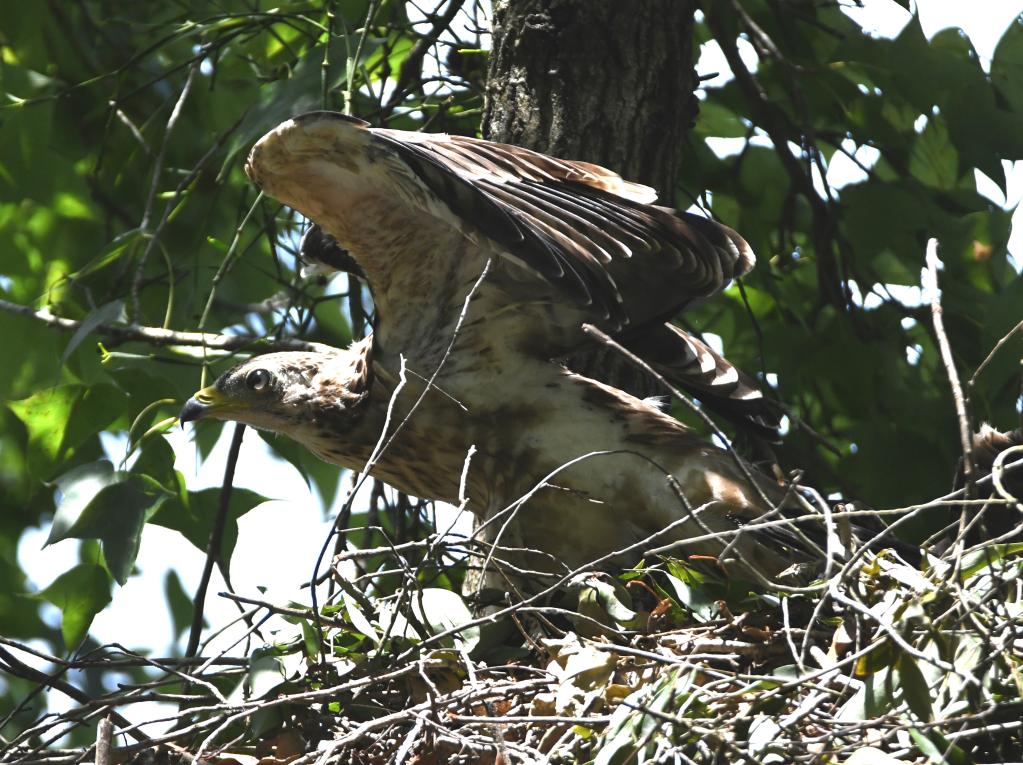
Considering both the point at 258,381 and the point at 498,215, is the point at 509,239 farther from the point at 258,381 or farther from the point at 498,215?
the point at 258,381

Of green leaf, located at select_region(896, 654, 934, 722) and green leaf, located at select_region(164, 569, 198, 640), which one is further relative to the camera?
green leaf, located at select_region(164, 569, 198, 640)

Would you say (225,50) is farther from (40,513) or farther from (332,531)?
A: (332,531)

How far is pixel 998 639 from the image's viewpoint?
174cm

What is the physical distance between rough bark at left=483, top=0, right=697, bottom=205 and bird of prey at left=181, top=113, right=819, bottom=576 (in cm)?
28

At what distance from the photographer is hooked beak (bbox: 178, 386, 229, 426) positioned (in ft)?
9.84

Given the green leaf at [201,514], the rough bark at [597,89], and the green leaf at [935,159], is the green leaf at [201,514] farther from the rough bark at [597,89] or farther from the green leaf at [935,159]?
the green leaf at [935,159]

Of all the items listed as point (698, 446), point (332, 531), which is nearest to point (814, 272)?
point (698, 446)

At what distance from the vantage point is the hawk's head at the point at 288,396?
301cm

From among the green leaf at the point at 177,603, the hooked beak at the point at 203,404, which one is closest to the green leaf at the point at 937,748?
the hooked beak at the point at 203,404

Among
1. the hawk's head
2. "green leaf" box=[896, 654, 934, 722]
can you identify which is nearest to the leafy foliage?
"green leaf" box=[896, 654, 934, 722]

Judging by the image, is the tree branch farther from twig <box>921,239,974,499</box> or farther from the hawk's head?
twig <box>921,239,974,499</box>

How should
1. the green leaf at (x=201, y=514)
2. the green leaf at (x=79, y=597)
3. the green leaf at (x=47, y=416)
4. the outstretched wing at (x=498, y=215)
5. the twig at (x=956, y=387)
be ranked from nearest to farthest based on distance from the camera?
the twig at (x=956, y=387), the outstretched wing at (x=498, y=215), the green leaf at (x=79, y=597), the green leaf at (x=201, y=514), the green leaf at (x=47, y=416)

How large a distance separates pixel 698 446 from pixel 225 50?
1.93 meters

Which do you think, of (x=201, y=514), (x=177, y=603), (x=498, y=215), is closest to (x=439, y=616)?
(x=498, y=215)
